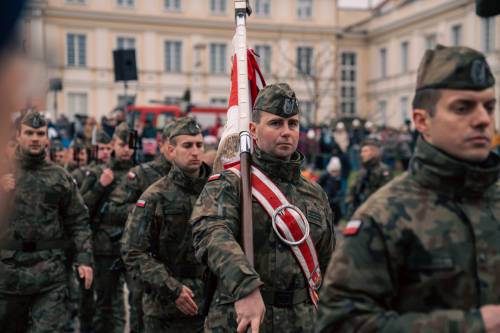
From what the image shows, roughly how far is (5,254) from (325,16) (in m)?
52.2

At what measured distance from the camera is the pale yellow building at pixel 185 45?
49.0m

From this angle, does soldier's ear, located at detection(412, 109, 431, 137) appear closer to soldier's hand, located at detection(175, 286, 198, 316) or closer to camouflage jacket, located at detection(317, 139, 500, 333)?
camouflage jacket, located at detection(317, 139, 500, 333)

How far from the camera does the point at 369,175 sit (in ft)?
38.4

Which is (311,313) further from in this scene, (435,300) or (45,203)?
(45,203)

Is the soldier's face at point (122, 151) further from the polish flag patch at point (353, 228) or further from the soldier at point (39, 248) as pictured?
the polish flag patch at point (353, 228)

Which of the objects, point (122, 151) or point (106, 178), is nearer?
point (106, 178)

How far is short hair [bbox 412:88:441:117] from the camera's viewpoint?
8.43ft

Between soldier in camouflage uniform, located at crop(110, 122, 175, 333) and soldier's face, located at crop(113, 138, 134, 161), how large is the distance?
50 centimetres

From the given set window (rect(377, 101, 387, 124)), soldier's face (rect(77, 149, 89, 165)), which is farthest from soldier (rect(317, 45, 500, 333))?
window (rect(377, 101, 387, 124))

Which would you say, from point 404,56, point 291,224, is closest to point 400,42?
point 404,56

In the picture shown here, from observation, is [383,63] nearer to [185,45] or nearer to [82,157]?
[185,45]

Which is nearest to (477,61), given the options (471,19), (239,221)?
(239,221)

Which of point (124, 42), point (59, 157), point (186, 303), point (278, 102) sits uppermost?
point (124, 42)

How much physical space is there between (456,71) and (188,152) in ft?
11.5
